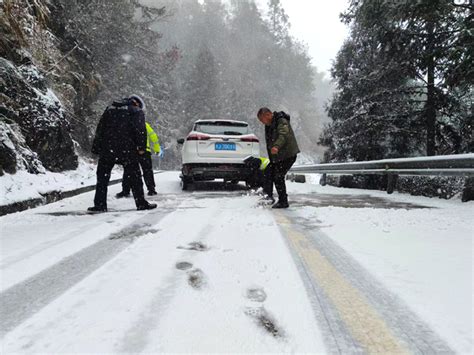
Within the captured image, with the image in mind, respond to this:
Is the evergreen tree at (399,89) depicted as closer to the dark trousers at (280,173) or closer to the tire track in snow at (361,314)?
the dark trousers at (280,173)

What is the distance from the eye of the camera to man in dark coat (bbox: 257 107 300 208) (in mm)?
5414

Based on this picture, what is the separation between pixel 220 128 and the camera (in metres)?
8.21

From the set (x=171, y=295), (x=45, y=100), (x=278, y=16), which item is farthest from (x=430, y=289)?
(x=278, y=16)

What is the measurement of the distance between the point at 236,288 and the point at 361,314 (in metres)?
0.68

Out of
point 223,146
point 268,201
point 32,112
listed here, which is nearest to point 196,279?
point 268,201

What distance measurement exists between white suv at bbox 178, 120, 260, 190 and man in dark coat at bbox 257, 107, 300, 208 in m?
2.40

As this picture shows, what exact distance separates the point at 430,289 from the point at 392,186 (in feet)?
21.4

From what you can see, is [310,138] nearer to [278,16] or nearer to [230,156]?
[278,16]

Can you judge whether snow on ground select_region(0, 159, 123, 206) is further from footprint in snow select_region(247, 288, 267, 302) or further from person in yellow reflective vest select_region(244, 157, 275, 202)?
footprint in snow select_region(247, 288, 267, 302)

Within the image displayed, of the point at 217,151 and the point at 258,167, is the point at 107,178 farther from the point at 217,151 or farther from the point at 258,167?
the point at 258,167

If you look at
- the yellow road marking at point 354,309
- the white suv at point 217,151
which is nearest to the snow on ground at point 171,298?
the yellow road marking at point 354,309

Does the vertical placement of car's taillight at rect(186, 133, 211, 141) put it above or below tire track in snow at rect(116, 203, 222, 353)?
above

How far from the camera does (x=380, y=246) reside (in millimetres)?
2936

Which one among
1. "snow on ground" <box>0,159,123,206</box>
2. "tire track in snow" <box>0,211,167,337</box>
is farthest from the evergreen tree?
"snow on ground" <box>0,159,123,206</box>
